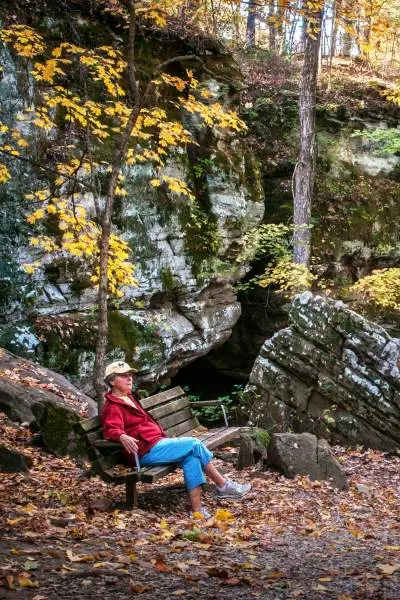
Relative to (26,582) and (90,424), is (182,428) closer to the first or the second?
(90,424)

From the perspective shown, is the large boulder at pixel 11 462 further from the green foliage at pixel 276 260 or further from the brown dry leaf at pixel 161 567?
the green foliage at pixel 276 260

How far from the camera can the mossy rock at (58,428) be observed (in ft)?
23.0

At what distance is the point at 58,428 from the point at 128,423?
180 cm

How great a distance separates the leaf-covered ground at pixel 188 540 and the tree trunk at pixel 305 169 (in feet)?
27.6

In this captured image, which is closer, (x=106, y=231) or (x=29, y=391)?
(x=106, y=231)

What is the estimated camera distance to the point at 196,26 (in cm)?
1420

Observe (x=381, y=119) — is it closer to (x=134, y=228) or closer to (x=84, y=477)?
(x=134, y=228)

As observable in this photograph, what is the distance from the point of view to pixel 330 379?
10.1 m

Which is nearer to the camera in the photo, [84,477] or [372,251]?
[84,477]

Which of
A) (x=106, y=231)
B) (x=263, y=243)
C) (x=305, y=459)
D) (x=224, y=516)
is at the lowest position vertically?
Result: (x=305, y=459)

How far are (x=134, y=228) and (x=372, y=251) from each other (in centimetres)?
806

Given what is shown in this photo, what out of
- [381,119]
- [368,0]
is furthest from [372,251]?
[368,0]

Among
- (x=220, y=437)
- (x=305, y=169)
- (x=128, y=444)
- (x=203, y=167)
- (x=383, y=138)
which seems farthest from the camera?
(x=383, y=138)

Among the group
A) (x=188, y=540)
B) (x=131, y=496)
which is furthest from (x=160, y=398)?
(x=188, y=540)
